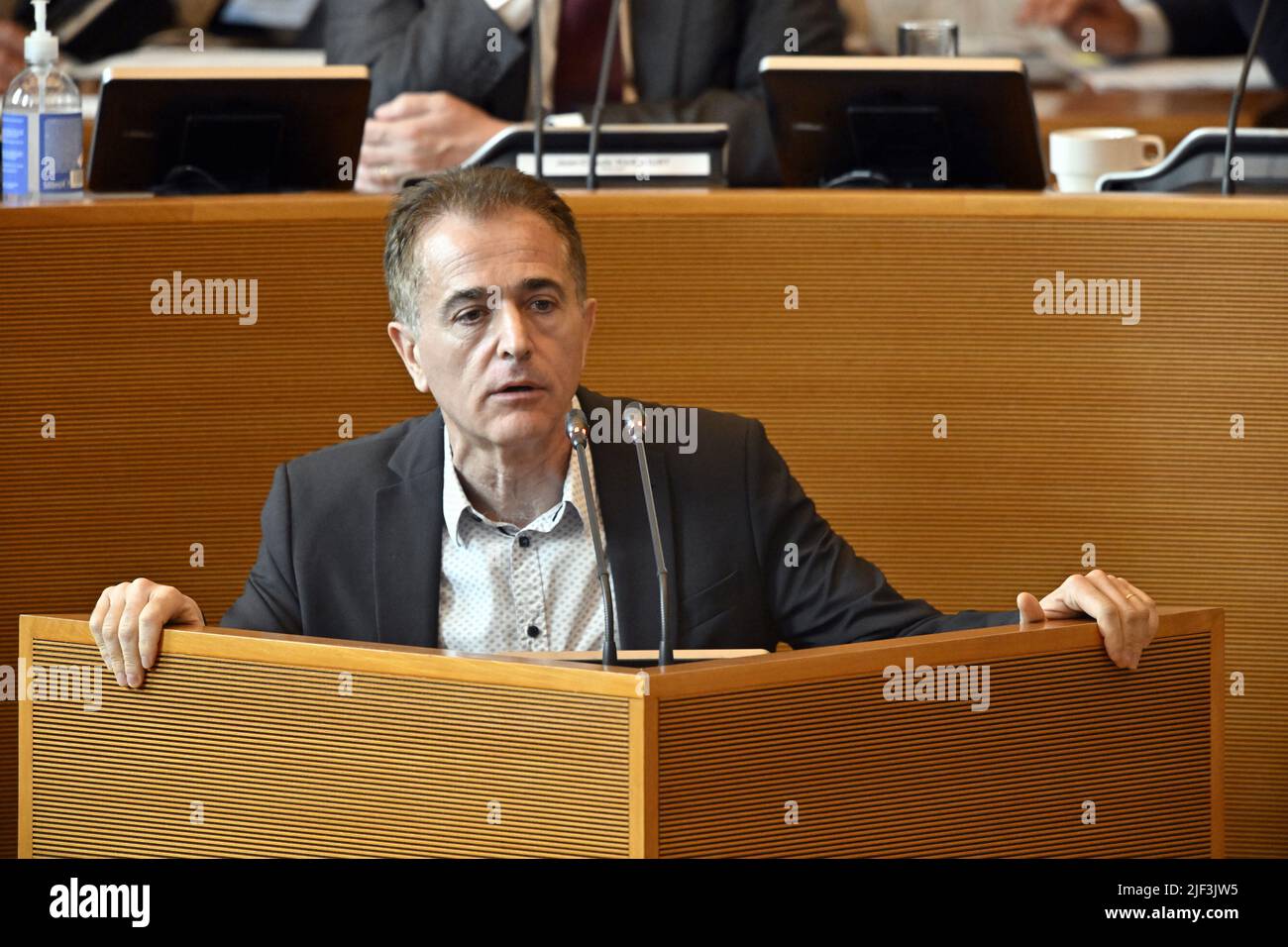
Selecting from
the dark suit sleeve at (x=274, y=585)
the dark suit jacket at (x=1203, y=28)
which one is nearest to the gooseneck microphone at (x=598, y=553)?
the dark suit sleeve at (x=274, y=585)

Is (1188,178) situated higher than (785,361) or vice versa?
(1188,178)

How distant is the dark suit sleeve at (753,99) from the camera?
334 centimetres

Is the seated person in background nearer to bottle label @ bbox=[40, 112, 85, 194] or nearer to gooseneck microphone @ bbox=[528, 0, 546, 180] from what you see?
gooseneck microphone @ bbox=[528, 0, 546, 180]

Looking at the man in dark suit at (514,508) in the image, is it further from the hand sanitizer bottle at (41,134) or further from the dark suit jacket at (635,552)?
the hand sanitizer bottle at (41,134)

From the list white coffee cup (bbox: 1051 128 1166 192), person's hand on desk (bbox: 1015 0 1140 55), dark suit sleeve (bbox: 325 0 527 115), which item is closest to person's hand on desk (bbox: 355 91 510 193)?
dark suit sleeve (bbox: 325 0 527 115)

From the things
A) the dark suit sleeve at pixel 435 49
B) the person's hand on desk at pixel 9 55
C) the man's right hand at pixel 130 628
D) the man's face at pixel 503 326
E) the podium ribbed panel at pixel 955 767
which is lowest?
the podium ribbed panel at pixel 955 767

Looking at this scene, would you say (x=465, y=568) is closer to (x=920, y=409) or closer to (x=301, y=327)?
(x=301, y=327)

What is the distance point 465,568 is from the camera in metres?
2.05

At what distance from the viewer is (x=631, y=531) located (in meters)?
2.03

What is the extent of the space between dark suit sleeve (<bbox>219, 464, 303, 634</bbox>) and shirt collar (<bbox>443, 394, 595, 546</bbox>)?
0.58 ft

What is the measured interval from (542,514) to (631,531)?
107 millimetres

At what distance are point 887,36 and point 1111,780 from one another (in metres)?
4.40

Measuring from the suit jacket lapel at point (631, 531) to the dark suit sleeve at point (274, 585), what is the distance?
1.13 feet
